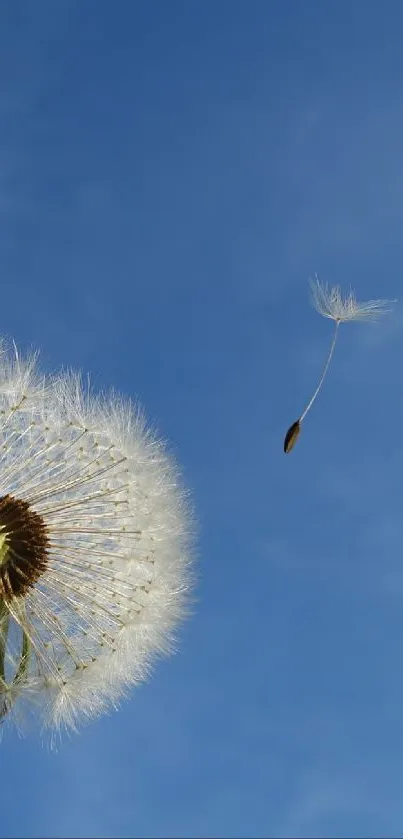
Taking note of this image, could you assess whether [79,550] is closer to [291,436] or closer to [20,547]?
[20,547]

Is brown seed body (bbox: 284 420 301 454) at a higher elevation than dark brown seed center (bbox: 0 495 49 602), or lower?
higher

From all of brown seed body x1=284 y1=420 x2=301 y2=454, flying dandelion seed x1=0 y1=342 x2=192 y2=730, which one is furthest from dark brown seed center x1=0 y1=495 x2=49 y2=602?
brown seed body x1=284 y1=420 x2=301 y2=454

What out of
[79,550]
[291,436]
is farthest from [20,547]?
[291,436]

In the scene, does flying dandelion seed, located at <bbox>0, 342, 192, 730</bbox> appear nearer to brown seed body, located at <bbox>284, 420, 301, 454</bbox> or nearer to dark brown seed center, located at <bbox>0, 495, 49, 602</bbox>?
dark brown seed center, located at <bbox>0, 495, 49, 602</bbox>

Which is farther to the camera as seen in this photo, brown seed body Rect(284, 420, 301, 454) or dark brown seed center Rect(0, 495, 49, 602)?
dark brown seed center Rect(0, 495, 49, 602)

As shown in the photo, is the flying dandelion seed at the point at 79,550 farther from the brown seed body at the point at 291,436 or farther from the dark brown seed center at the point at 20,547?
the brown seed body at the point at 291,436

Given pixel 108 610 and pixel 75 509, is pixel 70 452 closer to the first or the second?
pixel 75 509

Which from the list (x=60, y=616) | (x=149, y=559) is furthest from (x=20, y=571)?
(x=149, y=559)

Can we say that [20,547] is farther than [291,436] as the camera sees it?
Yes
